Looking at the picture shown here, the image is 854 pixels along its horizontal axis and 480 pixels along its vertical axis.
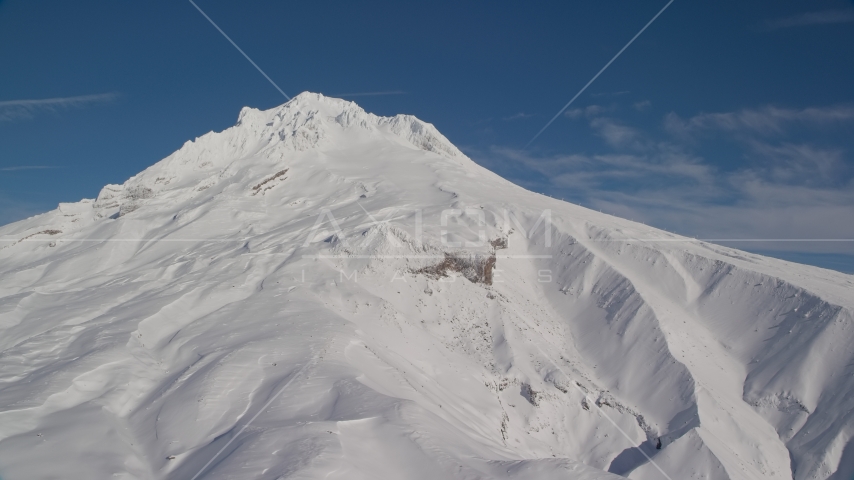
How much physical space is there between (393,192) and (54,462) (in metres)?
31.0

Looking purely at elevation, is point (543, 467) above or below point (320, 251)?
below

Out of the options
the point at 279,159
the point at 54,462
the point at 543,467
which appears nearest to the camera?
the point at 54,462

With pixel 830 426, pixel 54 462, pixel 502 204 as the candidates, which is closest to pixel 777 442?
pixel 830 426

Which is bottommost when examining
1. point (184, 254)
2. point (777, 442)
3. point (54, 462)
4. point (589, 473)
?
point (777, 442)

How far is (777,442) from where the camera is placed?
21719 mm

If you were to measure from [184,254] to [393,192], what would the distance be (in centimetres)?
1656

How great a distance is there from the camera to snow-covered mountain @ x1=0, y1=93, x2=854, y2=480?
13.5 m

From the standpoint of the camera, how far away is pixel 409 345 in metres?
23.4

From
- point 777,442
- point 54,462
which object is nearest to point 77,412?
point 54,462

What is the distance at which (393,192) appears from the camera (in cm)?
4078

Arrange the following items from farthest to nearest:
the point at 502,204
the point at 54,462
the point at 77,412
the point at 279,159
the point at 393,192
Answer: the point at 279,159
the point at 393,192
the point at 502,204
the point at 77,412
the point at 54,462

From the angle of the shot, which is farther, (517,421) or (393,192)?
(393,192)

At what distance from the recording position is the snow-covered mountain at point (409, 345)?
13.5m

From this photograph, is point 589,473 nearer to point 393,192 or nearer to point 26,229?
point 393,192
